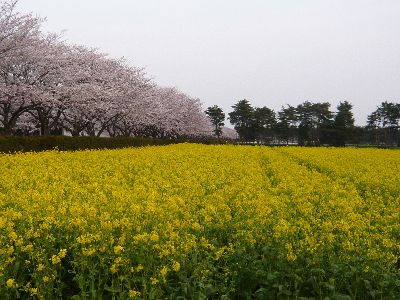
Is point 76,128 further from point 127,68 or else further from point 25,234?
point 25,234

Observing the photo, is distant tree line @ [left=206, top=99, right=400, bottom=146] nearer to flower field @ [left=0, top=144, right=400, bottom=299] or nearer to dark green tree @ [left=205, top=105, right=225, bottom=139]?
dark green tree @ [left=205, top=105, right=225, bottom=139]

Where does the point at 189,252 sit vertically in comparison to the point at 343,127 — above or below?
below

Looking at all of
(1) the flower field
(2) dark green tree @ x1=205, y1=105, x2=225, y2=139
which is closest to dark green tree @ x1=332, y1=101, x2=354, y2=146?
(2) dark green tree @ x1=205, y1=105, x2=225, y2=139

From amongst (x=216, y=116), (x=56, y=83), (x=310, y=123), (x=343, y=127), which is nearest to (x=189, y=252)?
(x=56, y=83)

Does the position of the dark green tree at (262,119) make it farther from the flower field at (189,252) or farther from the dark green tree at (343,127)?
the flower field at (189,252)

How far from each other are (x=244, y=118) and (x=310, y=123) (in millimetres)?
16946

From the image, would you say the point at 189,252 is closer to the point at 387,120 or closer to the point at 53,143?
the point at 53,143

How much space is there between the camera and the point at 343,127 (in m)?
86.5

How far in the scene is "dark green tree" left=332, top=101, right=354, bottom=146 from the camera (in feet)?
280

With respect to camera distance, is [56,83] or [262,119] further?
[262,119]

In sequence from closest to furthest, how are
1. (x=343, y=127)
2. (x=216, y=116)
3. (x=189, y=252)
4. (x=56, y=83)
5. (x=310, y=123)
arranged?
(x=189, y=252), (x=56, y=83), (x=343, y=127), (x=310, y=123), (x=216, y=116)

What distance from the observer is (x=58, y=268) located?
537cm

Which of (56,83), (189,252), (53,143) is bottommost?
(189,252)

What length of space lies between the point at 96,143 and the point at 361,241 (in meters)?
27.8
